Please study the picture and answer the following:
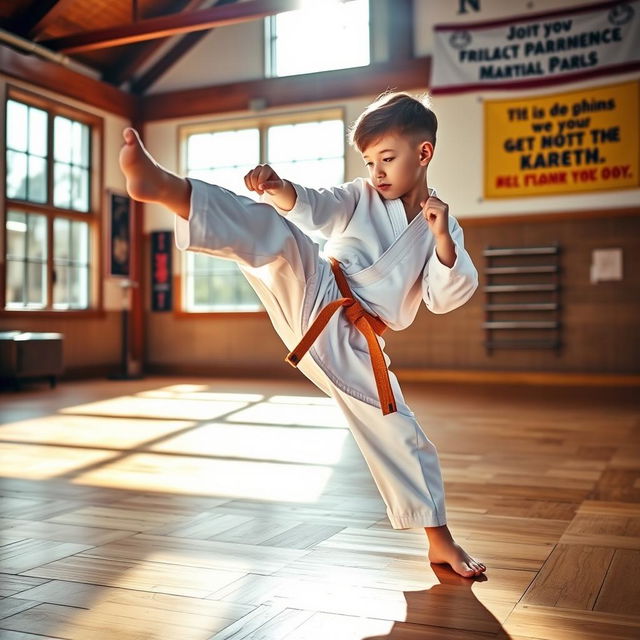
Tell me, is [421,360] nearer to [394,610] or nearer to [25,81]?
[25,81]

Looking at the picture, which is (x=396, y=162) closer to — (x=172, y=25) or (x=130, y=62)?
(x=172, y=25)

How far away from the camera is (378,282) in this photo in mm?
1658

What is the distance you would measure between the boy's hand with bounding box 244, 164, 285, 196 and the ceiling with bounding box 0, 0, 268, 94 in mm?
5235

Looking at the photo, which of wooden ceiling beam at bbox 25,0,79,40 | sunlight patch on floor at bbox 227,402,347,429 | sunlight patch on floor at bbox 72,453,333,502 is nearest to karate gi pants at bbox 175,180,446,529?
sunlight patch on floor at bbox 72,453,333,502

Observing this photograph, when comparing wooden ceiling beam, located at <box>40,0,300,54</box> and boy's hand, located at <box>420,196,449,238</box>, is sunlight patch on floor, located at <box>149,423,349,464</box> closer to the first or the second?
boy's hand, located at <box>420,196,449,238</box>

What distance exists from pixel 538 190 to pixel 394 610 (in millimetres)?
5941

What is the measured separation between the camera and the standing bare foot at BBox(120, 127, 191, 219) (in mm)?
1271

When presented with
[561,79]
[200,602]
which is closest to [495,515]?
[200,602]

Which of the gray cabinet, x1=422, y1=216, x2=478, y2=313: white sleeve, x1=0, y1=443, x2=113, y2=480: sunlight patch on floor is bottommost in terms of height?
x1=0, y1=443, x2=113, y2=480: sunlight patch on floor

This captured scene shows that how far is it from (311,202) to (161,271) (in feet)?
22.3

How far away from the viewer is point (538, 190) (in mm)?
6766

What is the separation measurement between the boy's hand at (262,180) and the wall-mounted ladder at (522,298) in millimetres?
5429

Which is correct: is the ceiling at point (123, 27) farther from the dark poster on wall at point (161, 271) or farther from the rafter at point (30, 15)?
the dark poster on wall at point (161, 271)

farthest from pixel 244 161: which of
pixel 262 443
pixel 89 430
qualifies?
pixel 262 443
